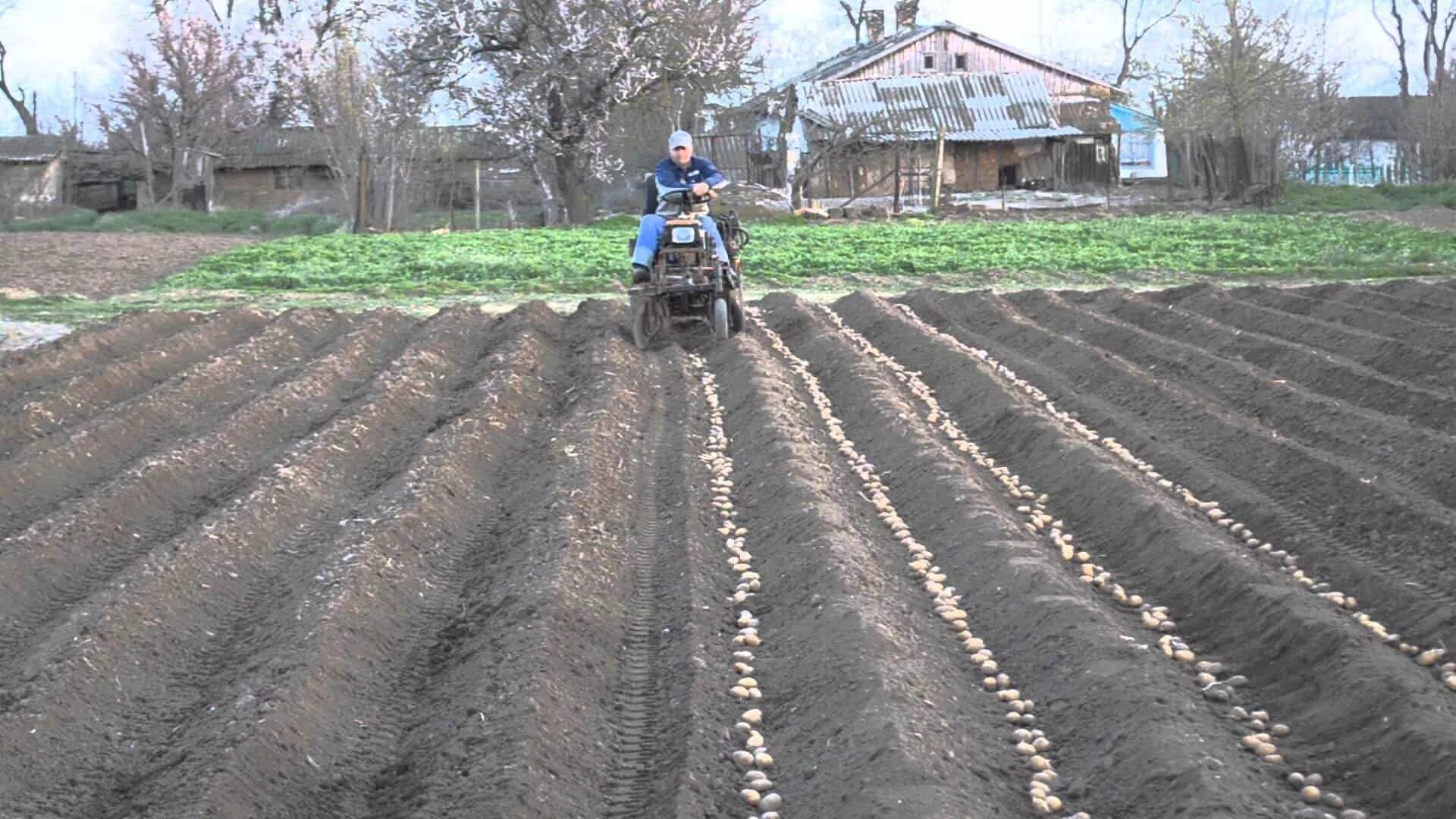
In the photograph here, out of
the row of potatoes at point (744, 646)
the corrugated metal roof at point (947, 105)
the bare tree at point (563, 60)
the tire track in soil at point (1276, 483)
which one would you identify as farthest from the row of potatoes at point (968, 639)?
the corrugated metal roof at point (947, 105)

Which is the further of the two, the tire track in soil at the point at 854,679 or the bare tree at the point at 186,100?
the bare tree at the point at 186,100

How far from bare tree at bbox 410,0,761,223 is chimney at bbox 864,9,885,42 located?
27563 mm

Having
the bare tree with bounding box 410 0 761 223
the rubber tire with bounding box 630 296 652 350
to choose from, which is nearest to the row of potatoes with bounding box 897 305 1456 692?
the rubber tire with bounding box 630 296 652 350

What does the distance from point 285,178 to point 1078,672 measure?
153 ft

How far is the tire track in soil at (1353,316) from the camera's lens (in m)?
11.8

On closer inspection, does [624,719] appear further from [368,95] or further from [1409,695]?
[368,95]

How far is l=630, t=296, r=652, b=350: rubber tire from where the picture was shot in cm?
1281

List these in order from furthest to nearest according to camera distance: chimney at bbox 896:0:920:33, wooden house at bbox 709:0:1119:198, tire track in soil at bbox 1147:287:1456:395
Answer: chimney at bbox 896:0:920:33
wooden house at bbox 709:0:1119:198
tire track in soil at bbox 1147:287:1456:395

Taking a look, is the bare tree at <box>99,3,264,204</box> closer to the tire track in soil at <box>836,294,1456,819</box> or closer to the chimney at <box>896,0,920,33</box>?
the chimney at <box>896,0,920,33</box>

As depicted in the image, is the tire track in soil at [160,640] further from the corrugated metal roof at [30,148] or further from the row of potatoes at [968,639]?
the corrugated metal roof at [30,148]

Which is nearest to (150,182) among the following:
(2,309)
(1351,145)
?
(2,309)

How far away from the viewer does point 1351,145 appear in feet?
181

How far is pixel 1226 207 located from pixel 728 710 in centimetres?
3055

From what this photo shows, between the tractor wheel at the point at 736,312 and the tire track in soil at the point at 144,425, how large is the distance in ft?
11.6
